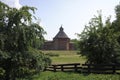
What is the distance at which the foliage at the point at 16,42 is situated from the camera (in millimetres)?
21520

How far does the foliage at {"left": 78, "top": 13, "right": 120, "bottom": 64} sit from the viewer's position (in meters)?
29.5

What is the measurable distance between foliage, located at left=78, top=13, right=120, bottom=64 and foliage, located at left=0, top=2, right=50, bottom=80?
28.3 feet

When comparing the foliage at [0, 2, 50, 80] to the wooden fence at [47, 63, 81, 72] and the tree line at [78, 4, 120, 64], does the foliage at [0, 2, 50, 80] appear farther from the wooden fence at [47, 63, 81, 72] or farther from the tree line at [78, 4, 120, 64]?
the tree line at [78, 4, 120, 64]

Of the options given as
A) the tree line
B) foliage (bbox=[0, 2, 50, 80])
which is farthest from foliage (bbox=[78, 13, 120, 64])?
foliage (bbox=[0, 2, 50, 80])

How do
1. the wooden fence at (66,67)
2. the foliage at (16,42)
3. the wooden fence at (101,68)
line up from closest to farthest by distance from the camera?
1. the foliage at (16,42)
2. the wooden fence at (101,68)
3. the wooden fence at (66,67)

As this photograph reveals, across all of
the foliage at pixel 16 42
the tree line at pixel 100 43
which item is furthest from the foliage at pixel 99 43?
the foliage at pixel 16 42

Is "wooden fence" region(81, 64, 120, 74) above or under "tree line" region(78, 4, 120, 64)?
under

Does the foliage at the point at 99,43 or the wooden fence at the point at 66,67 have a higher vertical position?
the foliage at the point at 99,43

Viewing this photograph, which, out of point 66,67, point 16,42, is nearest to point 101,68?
point 66,67

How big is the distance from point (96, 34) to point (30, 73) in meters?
9.71

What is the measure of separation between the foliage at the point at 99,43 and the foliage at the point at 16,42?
28.3 ft

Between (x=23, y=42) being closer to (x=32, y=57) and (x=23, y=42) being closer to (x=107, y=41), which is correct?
(x=32, y=57)

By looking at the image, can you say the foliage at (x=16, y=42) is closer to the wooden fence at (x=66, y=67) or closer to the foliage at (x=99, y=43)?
the wooden fence at (x=66, y=67)

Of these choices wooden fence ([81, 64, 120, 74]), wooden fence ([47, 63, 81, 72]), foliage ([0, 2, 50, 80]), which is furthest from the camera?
wooden fence ([47, 63, 81, 72])
